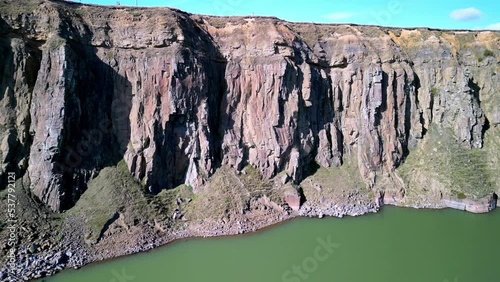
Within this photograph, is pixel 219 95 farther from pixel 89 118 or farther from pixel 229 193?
pixel 89 118

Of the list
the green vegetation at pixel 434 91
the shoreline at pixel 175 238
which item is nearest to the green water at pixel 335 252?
the shoreline at pixel 175 238

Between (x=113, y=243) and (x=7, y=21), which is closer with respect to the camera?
(x=113, y=243)

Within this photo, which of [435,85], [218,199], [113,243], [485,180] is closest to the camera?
[113,243]

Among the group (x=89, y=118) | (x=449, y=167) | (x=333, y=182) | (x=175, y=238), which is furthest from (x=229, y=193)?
(x=449, y=167)

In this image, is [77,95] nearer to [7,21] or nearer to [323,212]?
[7,21]

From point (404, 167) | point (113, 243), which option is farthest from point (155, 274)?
point (404, 167)

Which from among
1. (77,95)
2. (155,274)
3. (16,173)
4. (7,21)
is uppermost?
(7,21)

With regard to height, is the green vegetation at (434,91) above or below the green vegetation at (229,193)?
above

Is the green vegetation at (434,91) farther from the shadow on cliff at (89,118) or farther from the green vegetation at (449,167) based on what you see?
the shadow on cliff at (89,118)
